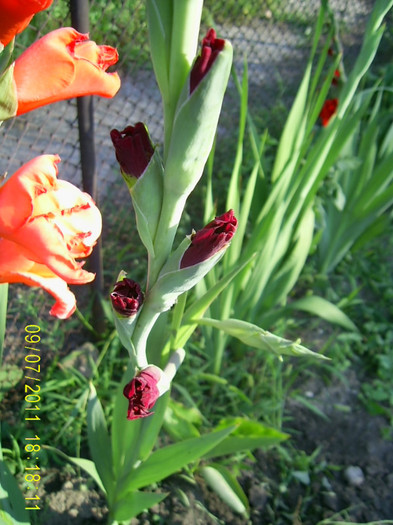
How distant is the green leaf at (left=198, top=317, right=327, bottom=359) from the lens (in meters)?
0.88

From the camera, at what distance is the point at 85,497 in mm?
1489

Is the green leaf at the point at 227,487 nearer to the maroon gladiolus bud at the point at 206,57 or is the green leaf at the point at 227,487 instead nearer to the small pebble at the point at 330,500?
the small pebble at the point at 330,500

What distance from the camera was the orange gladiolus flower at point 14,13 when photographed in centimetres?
54

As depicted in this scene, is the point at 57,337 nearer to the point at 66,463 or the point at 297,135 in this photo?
the point at 66,463

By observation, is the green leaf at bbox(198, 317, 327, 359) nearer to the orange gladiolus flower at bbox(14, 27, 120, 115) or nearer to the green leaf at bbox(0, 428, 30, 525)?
the orange gladiolus flower at bbox(14, 27, 120, 115)

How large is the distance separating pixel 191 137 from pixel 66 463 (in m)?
1.28

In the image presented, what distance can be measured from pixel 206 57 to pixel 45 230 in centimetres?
30

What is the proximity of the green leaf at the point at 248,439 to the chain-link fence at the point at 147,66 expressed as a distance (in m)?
1.41

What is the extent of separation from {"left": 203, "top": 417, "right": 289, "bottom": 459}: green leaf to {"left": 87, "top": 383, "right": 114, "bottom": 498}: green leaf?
313 mm

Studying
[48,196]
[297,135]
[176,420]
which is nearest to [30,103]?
[48,196]

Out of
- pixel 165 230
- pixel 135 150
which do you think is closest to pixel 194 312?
pixel 165 230

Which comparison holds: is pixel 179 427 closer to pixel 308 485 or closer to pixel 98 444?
pixel 98 444

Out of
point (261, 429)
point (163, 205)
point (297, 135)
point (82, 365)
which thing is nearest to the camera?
point (163, 205)

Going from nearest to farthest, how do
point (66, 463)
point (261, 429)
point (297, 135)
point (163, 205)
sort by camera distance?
1. point (163, 205)
2. point (261, 429)
3. point (66, 463)
4. point (297, 135)
